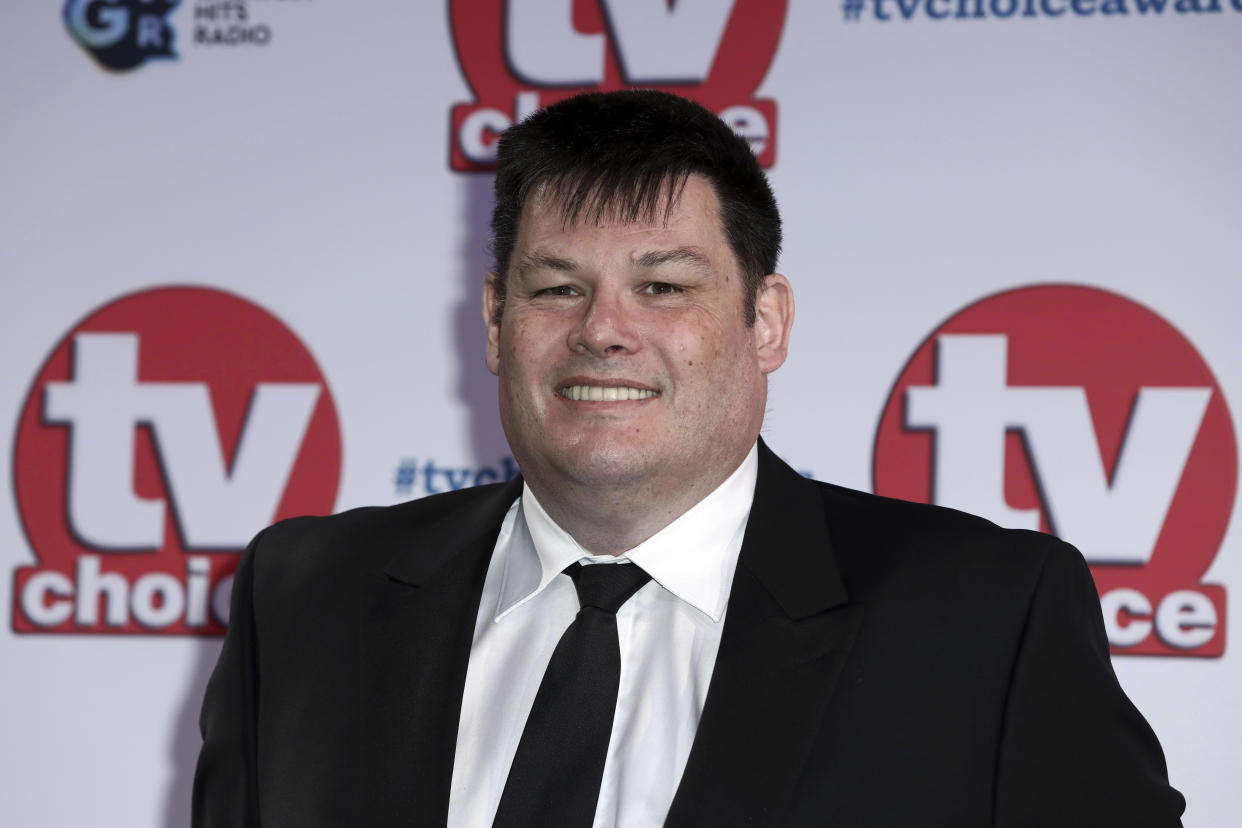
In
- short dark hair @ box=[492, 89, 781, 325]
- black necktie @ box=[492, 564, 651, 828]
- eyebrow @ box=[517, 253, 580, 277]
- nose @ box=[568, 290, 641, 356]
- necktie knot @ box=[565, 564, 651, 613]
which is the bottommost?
black necktie @ box=[492, 564, 651, 828]

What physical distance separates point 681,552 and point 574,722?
26 centimetres

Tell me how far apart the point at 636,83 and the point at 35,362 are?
144 centimetres

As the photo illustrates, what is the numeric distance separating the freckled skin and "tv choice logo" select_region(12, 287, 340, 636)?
112cm

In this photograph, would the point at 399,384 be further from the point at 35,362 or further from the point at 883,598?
the point at 883,598

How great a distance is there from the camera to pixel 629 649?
1.56 meters

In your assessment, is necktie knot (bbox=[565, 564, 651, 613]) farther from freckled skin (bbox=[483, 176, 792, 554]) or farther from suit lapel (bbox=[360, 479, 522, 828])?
suit lapel (bbox=[360, 479, 522, 828])

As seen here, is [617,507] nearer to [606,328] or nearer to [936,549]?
[606,328]

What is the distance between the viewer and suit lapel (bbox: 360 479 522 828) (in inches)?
59.2

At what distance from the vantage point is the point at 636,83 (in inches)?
101

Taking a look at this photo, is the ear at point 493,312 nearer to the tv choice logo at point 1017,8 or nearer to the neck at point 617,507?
the neck at point 617,507

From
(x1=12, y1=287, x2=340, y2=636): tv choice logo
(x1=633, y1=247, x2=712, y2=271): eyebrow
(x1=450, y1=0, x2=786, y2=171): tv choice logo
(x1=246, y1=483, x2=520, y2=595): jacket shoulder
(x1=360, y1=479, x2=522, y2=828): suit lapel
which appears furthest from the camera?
(x1=12, y1=287, x2=340, y2=636): tv choice logo

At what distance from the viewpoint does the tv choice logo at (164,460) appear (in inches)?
104

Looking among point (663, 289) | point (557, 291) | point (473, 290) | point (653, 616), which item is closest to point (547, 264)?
point (557, 291)

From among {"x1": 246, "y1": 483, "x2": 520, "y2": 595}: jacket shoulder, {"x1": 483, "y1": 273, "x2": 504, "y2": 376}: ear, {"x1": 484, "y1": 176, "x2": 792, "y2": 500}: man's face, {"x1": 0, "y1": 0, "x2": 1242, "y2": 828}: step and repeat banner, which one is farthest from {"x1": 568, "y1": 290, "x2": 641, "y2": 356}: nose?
{"x1": 0, "y1": 0, "x2": 1242, "y2": 828}: step and repeat banner
